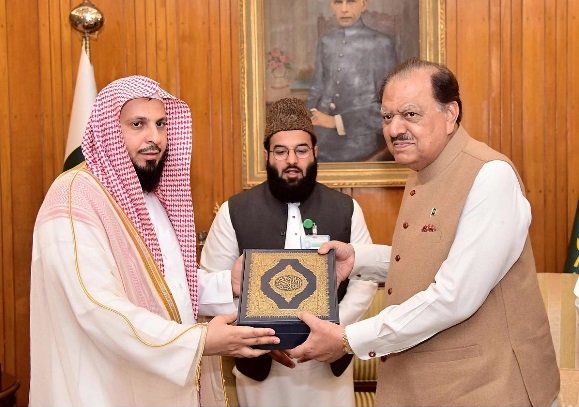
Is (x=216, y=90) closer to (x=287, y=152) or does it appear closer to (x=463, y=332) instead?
(x=287, y=152)

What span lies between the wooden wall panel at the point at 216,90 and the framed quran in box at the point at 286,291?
96.2 inches

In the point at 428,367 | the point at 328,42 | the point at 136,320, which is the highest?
the point at 328,42

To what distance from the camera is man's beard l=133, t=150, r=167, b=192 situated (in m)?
3.12

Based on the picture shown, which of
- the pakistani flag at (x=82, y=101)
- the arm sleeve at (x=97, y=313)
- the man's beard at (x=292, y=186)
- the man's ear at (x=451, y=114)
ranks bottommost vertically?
the arm sleeve at (x=97, y=313)

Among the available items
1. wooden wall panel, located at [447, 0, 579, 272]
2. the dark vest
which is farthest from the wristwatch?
wooden wall panel, located at [447, 0, 579, 272]

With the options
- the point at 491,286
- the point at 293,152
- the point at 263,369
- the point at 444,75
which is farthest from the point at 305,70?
the point at 491,286

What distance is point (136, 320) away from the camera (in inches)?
103

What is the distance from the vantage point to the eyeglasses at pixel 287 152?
13.9ft

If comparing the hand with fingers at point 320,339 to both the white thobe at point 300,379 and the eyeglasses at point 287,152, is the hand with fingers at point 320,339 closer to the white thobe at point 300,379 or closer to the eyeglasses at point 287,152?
the white thobe at point 300,379

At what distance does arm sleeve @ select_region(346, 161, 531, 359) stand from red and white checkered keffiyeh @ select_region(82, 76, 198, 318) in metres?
1.02

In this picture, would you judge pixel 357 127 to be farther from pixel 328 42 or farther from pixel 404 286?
pixel 404 286

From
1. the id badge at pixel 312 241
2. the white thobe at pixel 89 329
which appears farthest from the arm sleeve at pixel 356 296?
the white thobe at pixel 89 329

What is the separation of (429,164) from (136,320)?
122cm

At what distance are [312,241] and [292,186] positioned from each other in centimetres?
34
